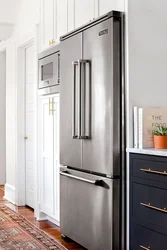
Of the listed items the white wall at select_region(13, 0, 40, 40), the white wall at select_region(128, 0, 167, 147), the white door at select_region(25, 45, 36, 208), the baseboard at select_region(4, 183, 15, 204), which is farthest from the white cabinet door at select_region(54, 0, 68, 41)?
the baseboard at select_region(4, 183, 15, 204)

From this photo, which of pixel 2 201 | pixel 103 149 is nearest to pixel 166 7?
pixel 103 149

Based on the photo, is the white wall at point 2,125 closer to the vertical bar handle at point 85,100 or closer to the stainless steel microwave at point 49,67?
the stainless steel microwave at point 49,67

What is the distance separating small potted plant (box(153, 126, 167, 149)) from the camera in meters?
2.96

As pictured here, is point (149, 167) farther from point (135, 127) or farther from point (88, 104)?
point (88, 104)

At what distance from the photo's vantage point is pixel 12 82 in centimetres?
611

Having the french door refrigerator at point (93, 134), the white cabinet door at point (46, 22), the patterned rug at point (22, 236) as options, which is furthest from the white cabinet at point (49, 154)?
the white cabinet door at point (46, 22)

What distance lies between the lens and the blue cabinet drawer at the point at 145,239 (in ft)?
8.89

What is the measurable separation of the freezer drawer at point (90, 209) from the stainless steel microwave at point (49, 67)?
3.65ft

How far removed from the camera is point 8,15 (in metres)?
5.90

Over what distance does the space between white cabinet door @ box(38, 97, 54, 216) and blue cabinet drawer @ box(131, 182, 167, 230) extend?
5.69ft

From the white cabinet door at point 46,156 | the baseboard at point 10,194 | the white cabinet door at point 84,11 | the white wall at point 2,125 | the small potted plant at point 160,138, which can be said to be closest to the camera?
the small potted plant at point 160,138

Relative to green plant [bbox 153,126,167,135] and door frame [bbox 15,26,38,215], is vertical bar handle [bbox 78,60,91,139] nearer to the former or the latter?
green plant [bbox 153,126,167,135]

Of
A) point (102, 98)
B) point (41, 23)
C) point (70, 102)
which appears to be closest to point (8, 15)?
point (41, 23)

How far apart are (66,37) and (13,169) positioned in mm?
2672
